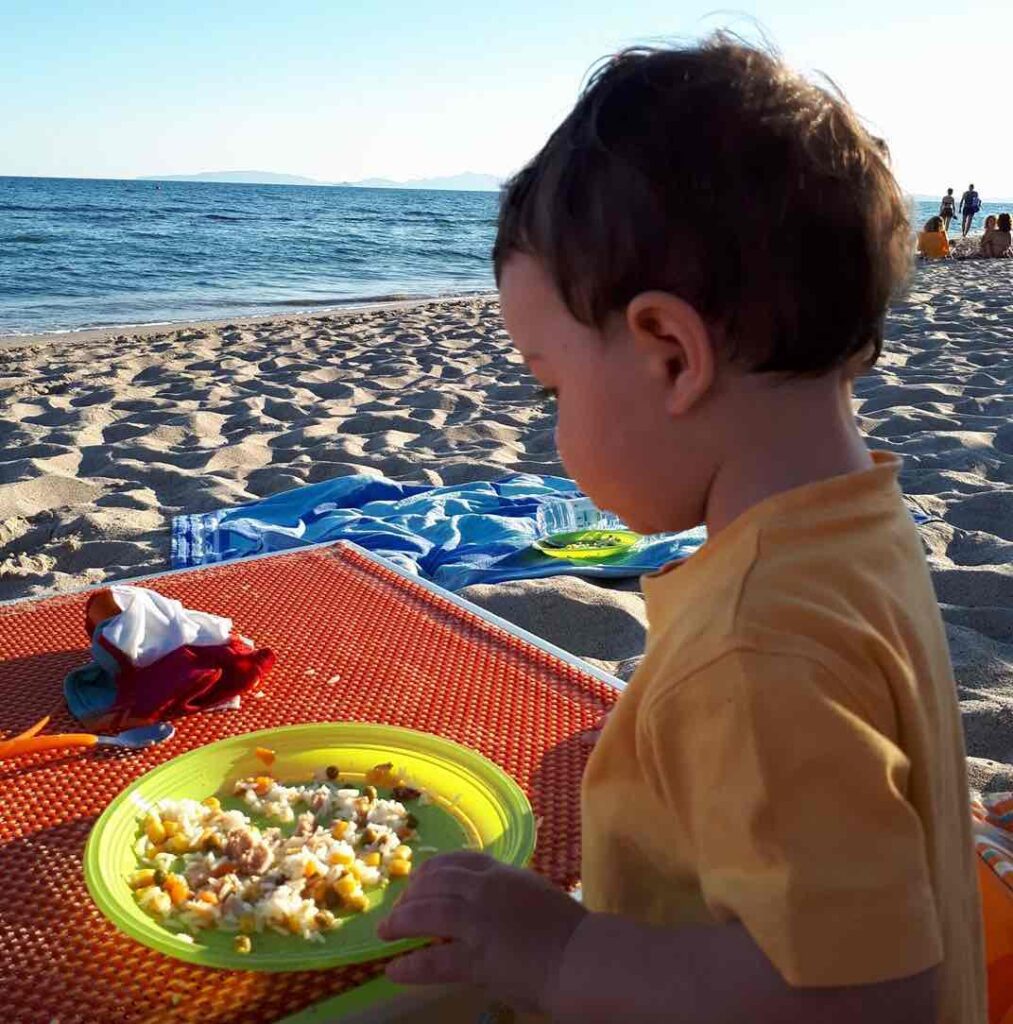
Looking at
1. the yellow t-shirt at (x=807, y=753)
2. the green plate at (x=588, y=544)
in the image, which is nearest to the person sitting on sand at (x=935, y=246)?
the green plate at (x=588, y=544)

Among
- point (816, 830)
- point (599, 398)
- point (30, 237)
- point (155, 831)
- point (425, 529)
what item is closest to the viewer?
point (816, 830)

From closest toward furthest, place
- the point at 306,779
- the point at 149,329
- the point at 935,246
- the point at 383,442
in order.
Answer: the point at 306,779 < the point at 383,442 < the point at 149,329 < the point at 935,246

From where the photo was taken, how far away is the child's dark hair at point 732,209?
0.88m

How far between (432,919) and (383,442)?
419 cm

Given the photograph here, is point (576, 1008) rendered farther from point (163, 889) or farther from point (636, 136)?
point (636, 136)

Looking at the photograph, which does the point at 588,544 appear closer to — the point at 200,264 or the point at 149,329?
the point at 149,329

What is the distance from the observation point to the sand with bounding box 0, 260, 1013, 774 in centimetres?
306

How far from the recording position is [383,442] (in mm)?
5137

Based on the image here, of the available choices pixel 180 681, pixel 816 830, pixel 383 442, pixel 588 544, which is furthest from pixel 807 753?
pixel 383 442

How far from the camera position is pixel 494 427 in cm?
535

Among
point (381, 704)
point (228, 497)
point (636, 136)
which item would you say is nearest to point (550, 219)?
point (636, 136)

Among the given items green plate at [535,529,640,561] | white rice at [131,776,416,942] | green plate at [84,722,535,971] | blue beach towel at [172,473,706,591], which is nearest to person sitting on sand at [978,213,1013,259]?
blue beach towel at [172,473,706,591]

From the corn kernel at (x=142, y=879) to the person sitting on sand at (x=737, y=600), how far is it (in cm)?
40

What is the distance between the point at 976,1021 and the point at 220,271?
18.2 m
